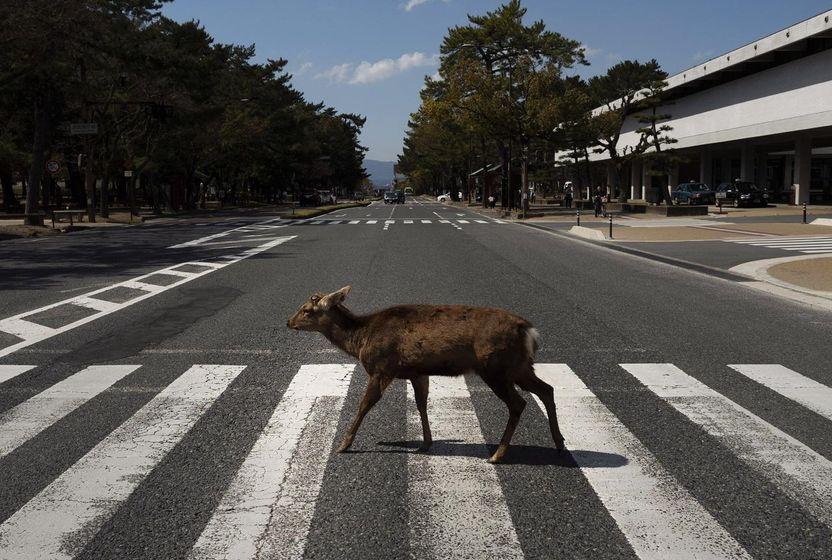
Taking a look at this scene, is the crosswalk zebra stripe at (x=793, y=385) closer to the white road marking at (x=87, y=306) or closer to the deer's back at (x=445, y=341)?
the deer's back at (x=445, y=341)

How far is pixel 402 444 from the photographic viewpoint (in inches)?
217

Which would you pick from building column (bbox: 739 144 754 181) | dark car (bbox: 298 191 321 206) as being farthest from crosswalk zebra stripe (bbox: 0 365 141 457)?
dark car (bbox: 298 191 321 206)

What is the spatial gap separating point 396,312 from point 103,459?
2233 millimetres

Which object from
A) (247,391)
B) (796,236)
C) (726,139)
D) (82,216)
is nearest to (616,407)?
(247,391)

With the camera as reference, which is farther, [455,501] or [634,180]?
[634,180]

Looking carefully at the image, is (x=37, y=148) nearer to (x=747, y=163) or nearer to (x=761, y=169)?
(x=747, y=163)

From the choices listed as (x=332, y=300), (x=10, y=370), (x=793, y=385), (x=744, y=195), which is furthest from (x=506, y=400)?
(x=744, y=195)

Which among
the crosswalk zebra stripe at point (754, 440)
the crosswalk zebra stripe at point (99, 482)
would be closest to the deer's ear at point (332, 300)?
the crosswalk zebra stripe at point (99, 482)

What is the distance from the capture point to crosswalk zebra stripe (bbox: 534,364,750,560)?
3.89m

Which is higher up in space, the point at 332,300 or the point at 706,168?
the point at 706,168

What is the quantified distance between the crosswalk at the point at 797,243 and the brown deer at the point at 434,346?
768 inches

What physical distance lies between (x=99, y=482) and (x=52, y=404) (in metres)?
2.17

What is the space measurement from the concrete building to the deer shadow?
45.5 meters

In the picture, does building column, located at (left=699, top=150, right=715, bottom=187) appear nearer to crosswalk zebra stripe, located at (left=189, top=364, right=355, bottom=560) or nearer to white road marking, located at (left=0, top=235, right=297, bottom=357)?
white road marking, located at (left=0, top=235, right=297, bottom=357)
